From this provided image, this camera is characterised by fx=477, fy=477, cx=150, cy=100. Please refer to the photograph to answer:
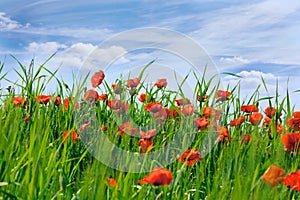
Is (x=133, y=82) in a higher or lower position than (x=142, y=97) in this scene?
higher

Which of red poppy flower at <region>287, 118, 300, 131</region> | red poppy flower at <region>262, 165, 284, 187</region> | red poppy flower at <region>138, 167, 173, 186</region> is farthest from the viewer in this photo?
red poppy flower at <region>287, 118, 300, 131</region>

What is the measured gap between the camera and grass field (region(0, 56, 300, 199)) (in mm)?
1952

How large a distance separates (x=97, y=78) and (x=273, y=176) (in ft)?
5.53

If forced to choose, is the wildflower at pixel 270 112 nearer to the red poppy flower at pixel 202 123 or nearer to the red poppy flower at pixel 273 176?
the red poppy flower at pixel 202 123

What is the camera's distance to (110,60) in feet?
9.82

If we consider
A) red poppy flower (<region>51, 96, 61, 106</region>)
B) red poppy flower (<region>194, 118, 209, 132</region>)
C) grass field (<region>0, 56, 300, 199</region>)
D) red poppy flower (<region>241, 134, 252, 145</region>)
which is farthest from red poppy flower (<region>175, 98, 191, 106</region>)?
red poppy flower (<region>51, 96, 61, 106</region>)

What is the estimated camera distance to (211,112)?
304 centimetres

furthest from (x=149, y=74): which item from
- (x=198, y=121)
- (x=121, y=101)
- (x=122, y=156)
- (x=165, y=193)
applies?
(x=165, y=193)

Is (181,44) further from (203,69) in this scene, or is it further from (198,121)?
(198,121)

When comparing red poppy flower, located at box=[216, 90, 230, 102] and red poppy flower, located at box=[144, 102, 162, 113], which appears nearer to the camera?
red poppy flower, located at box=[144, 102, 162, 113]

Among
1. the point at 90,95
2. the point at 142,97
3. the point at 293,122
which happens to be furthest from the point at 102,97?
the point at 293,122

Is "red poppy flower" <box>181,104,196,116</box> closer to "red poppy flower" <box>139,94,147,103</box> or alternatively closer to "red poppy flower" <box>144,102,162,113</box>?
"red poppy flower" <box>144,102,162,113</box>

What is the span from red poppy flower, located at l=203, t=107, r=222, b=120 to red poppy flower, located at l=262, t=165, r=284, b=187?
1169mm

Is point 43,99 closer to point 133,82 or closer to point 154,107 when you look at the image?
point 133,82
